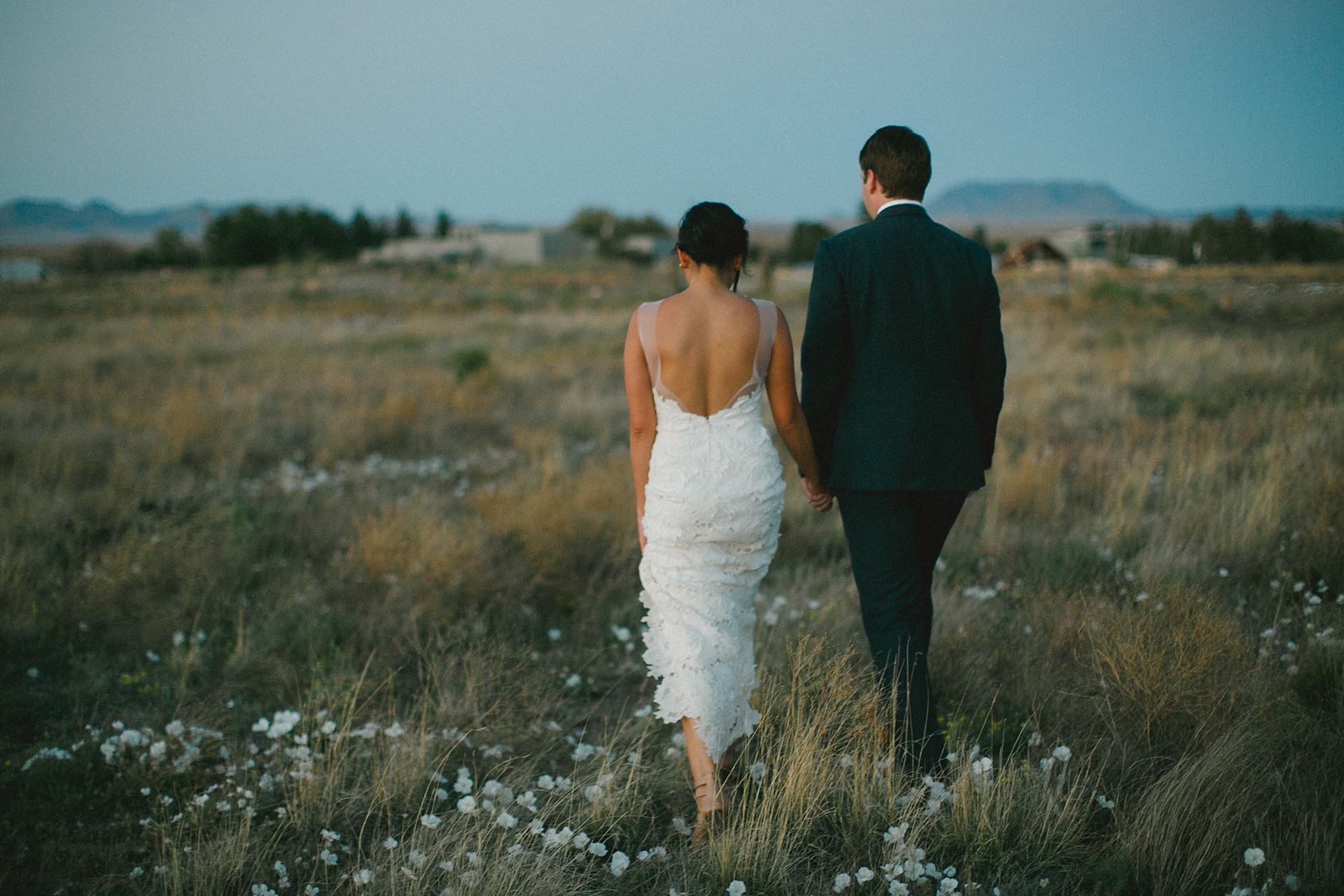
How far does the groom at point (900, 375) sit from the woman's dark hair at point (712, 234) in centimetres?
31

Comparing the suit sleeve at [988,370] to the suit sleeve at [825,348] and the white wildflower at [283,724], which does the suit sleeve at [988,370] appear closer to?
the suit sleeve at [825,348]

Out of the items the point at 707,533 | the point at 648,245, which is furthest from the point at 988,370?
the point at 648,245

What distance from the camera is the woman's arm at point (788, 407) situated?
290 centimetres

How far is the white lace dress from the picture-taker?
113 inches

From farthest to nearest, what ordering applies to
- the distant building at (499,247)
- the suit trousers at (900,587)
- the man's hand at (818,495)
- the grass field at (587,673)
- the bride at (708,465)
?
1. the distant building at (499,247)
2. the man's hand at (818,495)
3. the suit trousers at (900,587)
4. the bride at (708,465)
5. the grass field at (587,673)

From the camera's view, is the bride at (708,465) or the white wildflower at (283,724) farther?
the white wildflower at (283,724)

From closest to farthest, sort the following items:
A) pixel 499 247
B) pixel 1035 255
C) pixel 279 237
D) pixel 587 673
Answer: pixel 587 673 < pixel 1035 255 < pixel 279 237 < pixel 499 247

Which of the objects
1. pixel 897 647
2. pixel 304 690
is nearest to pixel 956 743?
pixel 897 647

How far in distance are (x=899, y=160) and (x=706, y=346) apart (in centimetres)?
95

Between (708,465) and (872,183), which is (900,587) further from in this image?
(872,183)

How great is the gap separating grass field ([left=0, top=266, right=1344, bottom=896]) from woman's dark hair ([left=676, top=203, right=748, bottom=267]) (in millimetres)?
1625

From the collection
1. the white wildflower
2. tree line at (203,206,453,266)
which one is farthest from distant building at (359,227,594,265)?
the white wildflower

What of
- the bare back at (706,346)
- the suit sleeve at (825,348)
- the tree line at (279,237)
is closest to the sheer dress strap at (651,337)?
the bare back at (706,346)

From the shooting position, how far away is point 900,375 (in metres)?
2.88
